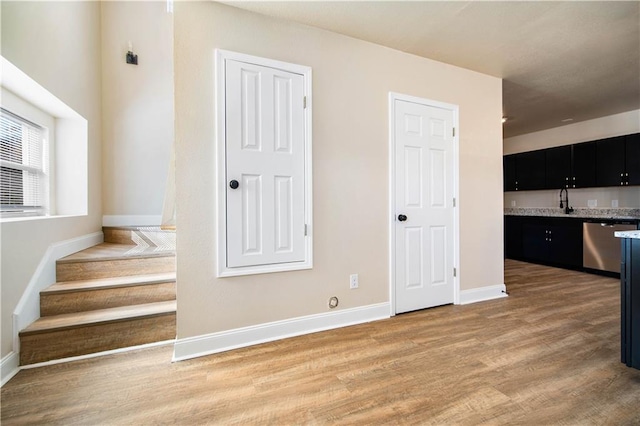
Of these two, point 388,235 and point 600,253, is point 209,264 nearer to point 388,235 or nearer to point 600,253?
point 388,235

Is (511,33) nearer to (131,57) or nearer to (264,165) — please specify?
(264,165)

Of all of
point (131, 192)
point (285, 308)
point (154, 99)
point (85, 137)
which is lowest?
point (285, 308)

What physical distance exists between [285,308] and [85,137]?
2838 millimetres

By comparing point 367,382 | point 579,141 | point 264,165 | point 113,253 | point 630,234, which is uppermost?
point 579,141

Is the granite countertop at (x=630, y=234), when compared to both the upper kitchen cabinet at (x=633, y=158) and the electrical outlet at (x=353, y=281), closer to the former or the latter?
the electrical outlet at (x=353, y=281)

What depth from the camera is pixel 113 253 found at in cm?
273

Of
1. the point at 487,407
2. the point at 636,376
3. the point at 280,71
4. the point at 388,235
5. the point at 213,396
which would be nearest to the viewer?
the point at 487,407

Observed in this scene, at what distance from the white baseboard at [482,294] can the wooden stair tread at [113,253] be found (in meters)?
3.11

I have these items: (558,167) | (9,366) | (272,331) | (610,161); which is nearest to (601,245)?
(610,161)

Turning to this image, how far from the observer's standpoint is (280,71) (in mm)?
2332

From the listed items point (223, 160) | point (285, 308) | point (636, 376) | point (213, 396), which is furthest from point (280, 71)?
point (636, 376)

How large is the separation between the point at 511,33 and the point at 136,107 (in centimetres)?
427

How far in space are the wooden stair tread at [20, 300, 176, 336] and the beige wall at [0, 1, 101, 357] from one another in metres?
0.17

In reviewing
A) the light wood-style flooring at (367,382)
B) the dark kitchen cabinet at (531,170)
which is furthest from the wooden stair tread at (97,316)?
the dark kitchen cabinet at (531,170)
